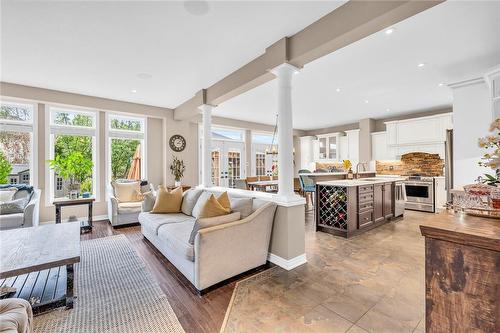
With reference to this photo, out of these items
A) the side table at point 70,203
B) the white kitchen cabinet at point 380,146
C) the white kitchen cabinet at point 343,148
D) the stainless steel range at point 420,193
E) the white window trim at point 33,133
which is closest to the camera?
the side table at point 70,203

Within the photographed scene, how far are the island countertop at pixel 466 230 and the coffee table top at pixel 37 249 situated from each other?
8.73 ft

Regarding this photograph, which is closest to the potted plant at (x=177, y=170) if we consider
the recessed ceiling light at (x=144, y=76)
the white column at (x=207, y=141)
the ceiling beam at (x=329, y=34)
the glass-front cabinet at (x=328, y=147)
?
the white column at (x=207, y=141)

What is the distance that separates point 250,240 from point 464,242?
1.89 metres

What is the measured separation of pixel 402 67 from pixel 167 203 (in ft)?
14.4

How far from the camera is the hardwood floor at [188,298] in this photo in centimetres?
185

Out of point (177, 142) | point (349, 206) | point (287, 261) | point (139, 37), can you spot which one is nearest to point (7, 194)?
point (177, 142)

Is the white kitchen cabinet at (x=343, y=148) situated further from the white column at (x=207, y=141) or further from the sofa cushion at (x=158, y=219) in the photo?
the sofa cushion at (x=158, y=219)

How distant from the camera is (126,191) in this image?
4.98 metres

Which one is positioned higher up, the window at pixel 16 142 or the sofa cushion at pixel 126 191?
the window at pixel 16 142

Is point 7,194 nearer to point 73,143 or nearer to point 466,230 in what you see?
point 73,143

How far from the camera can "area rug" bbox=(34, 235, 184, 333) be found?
1.80 m

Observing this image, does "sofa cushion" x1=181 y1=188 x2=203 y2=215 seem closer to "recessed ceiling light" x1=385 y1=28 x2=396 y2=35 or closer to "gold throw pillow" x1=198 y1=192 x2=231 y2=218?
"gold throw pillow" x1=198 y1=192 x2=231 y2=218

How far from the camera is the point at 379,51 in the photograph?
10.2 feet

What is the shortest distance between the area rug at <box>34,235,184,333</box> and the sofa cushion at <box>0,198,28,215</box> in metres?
1.78
